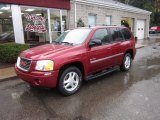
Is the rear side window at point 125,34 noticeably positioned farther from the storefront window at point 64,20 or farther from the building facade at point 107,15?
the building facade at point 107,15

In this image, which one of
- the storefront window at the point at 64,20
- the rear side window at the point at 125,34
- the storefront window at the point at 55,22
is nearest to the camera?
the rear side window at the point at 125,34

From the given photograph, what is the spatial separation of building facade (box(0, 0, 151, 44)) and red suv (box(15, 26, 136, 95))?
5.05 m

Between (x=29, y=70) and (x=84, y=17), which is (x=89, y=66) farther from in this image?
(x=84, y=17)

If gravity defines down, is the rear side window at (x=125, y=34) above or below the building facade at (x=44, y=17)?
below

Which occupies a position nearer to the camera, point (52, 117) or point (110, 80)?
point (52, 117)

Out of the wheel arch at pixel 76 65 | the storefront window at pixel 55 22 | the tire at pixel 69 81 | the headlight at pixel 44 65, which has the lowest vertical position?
the tire at pixel 69 81

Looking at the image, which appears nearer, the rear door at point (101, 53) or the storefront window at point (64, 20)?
the rear door at point (101, 53)

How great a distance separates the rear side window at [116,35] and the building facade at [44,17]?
5852 millimetres

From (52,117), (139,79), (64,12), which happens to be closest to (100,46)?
(139,79)

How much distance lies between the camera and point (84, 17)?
14.3 meters

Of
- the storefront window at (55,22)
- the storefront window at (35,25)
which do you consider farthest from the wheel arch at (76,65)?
the storefront window at (55,22)

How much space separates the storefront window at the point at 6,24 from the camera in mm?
9441

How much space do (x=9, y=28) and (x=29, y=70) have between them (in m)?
6.22

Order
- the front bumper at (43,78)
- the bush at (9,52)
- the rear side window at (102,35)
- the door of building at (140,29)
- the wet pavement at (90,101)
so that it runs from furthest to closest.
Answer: the door of building at (140,29) → the bush at (9,52) → the rear side window at (102,35) → the front bumper at (43,78) → the wet pavement at (90,101)
